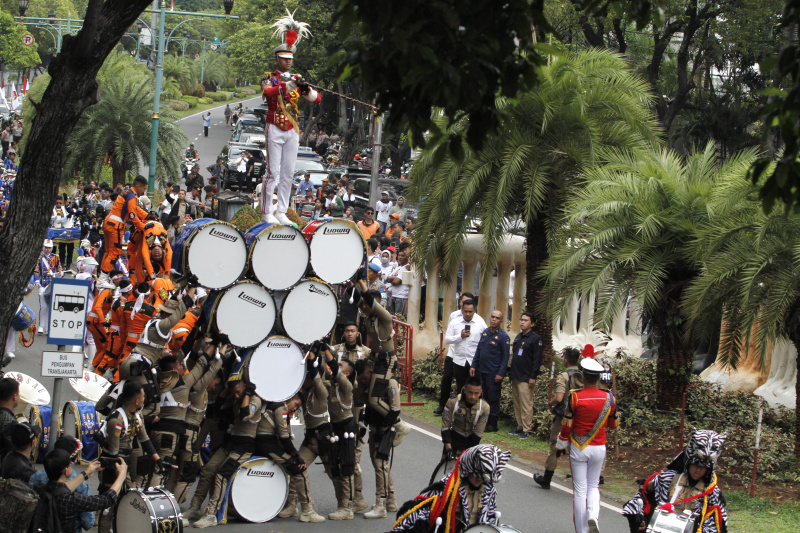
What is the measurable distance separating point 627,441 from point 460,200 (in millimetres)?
4493

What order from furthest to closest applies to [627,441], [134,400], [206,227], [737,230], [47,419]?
[627,441]
[737,230]
[47,419]
[206,227]
[134,400]

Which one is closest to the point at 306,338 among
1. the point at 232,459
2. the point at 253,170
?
the point at 232,459

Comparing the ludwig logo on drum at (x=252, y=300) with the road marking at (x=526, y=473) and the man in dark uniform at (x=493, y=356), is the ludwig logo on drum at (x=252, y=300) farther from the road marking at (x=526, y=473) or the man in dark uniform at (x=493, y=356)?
the man in dark uniform at (x=493, y=356)

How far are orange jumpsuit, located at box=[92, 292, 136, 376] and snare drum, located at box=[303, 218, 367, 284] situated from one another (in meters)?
4.11

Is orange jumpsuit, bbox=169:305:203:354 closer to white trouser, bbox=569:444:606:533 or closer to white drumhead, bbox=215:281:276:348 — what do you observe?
white drumhead, bbox=215:281:276:348

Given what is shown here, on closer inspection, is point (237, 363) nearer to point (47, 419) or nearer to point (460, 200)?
point (47, 419)

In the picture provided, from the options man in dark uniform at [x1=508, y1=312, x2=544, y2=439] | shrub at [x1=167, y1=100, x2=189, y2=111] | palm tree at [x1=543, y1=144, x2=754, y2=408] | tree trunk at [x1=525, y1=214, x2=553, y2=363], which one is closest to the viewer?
palm tree at [x1=543, y1=144, x2=754, y2=408]

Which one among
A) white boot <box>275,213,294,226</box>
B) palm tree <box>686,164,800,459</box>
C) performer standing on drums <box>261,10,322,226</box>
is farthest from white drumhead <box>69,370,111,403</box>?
palm tree <box>686,164,800,459</box>

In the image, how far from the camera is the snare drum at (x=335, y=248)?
9.82 meters

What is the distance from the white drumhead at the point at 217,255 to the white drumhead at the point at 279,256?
0.16 meters

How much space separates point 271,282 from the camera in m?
9.52

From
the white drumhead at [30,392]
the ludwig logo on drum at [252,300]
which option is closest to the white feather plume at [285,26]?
the ludwig logo on drum at [252,300]

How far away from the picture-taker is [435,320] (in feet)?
55.9

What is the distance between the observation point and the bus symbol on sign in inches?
361
